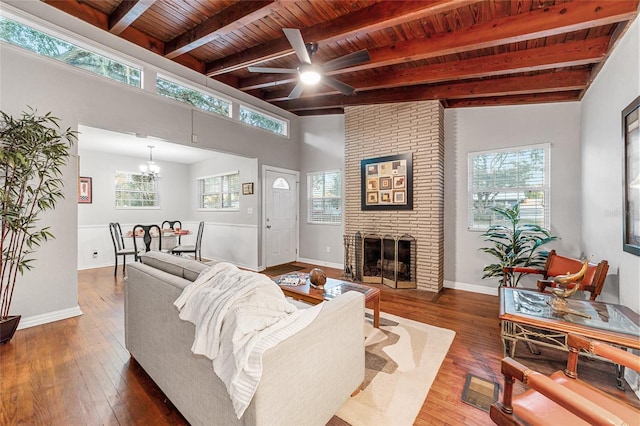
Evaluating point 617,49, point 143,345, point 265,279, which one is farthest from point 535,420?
point 617,49

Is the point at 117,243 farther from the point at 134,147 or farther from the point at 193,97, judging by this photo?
the point at 193,97

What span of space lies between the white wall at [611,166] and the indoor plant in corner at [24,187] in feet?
16.9

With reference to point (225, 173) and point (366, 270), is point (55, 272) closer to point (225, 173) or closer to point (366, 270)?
point (225, 173)

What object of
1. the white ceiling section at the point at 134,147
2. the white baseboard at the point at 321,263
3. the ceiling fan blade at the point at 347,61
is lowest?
the white baseboard at the point at 321,263

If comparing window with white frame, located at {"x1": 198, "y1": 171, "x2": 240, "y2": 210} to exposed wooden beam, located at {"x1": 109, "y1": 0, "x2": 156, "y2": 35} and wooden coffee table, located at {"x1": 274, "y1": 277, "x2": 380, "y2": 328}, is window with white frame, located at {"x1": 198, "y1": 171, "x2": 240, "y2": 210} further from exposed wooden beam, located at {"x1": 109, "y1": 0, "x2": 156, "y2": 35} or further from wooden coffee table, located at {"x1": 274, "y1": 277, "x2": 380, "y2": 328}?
wooden coffee table, located at {"x1": 274, "y1": 277, "x2": 380, "y2": 328}

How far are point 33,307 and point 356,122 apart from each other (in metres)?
5.14

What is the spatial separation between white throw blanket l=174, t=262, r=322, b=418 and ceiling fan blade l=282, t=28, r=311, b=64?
209cm

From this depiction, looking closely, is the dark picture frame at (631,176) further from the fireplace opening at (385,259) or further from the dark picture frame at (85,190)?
the dark picture frame at (85,190)

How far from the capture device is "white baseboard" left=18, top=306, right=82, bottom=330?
2.84 meters

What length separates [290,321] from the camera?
1300 mm

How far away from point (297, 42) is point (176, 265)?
7.17ft

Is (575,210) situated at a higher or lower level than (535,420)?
higher

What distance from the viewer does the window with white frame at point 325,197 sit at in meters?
5.71

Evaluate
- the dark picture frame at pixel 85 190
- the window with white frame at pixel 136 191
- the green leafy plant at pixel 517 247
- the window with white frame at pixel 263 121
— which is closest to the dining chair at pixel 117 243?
the dark picture frame at pixel 85 190
